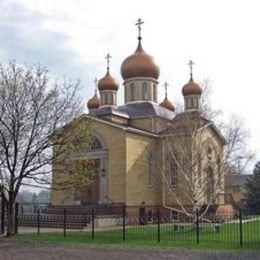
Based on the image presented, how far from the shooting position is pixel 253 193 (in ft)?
159

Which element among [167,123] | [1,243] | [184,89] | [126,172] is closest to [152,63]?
[184,89]

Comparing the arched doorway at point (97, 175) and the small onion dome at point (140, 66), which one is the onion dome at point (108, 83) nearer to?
the small onion dome at point (140, 66)

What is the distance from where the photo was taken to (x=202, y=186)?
29.6 m

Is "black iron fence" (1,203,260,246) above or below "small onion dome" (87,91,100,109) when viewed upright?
below

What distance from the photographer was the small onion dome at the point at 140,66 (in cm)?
4000

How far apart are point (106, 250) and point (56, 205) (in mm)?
20851

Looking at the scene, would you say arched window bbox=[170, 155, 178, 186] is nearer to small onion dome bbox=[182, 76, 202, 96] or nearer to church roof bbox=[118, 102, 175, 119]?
church roof bbox=[118, 102, 175, 119]

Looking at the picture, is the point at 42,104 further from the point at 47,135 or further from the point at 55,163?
the point at 55,163

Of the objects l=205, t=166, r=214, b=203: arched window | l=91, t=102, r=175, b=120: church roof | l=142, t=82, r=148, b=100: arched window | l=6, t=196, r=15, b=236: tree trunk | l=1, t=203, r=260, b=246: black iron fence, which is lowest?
l=1, t=203, r=260, b=246: black iron fence

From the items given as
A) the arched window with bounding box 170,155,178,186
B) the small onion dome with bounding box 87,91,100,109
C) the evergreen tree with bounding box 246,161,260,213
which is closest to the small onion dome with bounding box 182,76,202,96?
the arched window with bounding box 170,155,178,186

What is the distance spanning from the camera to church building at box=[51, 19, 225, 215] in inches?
1177

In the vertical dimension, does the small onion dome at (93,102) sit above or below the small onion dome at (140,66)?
below

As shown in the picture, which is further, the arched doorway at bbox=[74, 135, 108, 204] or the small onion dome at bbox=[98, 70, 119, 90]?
the small onion dome at bbox=[98, 70, 119, 90]

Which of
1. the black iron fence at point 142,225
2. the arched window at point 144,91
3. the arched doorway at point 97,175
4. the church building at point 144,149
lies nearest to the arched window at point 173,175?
the church building at point 144,149
